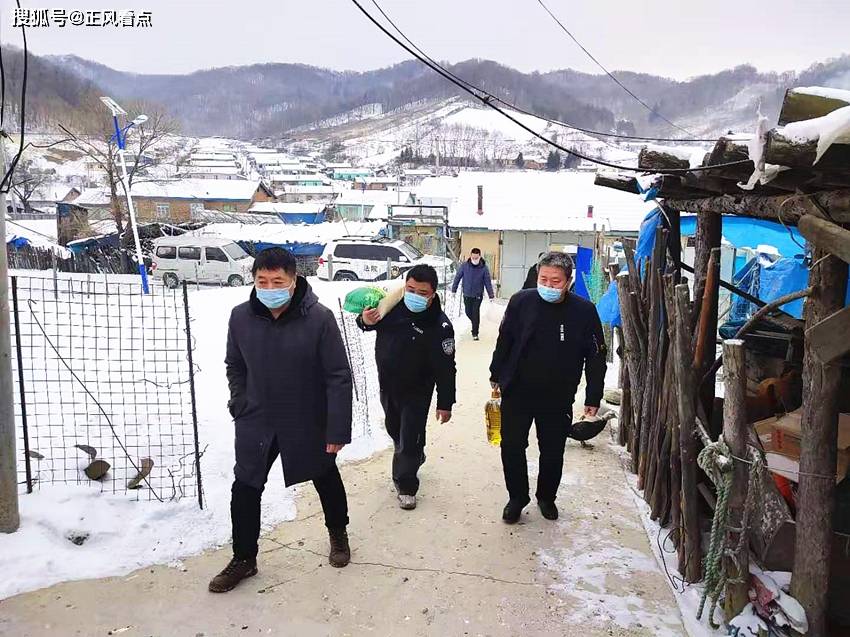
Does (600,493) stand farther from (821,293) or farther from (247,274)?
(247,274)

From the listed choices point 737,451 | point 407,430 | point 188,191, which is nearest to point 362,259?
point 407,430

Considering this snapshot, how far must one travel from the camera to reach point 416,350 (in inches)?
160

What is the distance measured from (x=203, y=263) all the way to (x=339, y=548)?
19934mm

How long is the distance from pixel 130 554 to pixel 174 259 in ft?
66.5

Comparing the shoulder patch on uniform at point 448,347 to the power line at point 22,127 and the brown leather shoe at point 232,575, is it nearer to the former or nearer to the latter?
the brown leather shoe at point 232,575

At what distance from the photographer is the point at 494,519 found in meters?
4.11

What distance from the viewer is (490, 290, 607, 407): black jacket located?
12.5ft

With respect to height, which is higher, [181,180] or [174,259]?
[181,180]

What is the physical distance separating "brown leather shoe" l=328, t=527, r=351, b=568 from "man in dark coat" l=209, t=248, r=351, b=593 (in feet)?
1.51

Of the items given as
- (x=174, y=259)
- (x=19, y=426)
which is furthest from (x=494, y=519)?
(x=174, y=259)

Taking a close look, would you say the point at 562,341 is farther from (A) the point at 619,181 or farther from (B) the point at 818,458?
(A) the point at 619,181

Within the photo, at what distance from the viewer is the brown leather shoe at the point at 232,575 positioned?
3147 millimetres

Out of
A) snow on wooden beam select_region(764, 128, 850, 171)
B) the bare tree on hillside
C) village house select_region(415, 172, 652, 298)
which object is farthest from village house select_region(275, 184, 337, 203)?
snow on wooden beam select_region(764, 128, 850, 171)

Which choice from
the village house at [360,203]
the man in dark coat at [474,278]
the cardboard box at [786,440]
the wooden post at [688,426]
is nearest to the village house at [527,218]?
the man in dark coat at [474,278]
